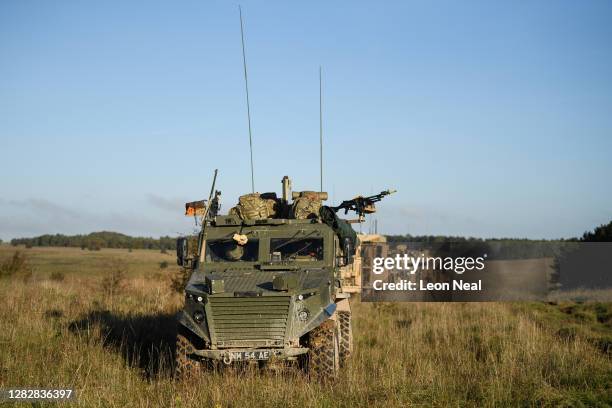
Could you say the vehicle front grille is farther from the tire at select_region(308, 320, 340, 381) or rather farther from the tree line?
the tree line

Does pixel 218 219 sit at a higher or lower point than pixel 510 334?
higher

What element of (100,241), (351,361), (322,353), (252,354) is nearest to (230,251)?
(252,354)

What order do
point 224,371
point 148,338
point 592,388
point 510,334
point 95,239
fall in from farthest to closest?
1. point 95,239
2. point 510,334
3. point 148,338
4. point 224,371
5. point 592,388

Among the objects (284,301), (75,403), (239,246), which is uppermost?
(239,246)

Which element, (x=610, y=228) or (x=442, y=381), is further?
(x=610, y=228)

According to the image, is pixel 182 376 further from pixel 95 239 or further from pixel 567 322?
pixel 95 239

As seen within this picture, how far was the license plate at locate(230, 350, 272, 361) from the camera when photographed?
30.2 feet

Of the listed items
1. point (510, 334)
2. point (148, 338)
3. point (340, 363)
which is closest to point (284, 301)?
point (340, 363)

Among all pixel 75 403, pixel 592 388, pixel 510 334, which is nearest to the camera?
pixel 75 403

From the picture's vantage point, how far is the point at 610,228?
30.0m

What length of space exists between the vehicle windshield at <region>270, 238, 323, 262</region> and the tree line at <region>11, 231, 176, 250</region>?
214 ft

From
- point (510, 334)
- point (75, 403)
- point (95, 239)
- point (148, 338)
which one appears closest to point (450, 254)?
point (510, 334)

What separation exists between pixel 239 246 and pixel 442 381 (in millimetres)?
3532

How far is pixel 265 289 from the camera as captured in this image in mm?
9641
